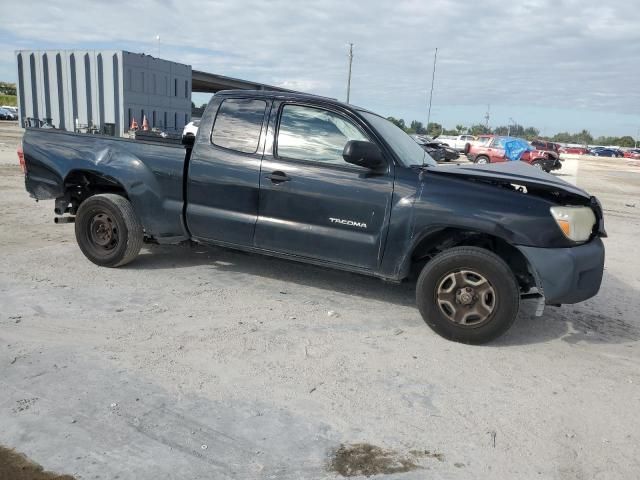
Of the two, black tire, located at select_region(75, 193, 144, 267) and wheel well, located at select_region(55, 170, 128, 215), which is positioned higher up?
wheel well, located at select_region(55, 170, 128, 215)

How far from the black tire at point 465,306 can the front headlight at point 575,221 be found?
506 millimetres

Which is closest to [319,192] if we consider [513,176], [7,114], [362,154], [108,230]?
[362,154]

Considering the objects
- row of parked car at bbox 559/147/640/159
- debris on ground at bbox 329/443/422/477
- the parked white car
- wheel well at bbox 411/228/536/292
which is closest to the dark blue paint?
wheel well at bbox 411/228/536/292

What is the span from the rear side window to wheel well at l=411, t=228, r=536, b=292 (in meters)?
1.77

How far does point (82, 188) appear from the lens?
5.93 m

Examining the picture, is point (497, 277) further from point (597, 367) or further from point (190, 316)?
point (190, 316)

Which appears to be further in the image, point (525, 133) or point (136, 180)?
point (525, 133)

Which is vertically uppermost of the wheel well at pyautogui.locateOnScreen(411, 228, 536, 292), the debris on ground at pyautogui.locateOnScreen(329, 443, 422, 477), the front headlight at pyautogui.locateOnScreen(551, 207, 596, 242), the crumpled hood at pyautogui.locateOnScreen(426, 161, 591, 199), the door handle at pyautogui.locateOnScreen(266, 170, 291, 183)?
the crumpled hood at pyautogui.locateOnScreen(426, 161, 591, 199)

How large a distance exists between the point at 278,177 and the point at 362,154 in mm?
842

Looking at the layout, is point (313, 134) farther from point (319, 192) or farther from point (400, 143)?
point (400, 143)

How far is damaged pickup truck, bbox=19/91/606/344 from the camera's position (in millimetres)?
4062

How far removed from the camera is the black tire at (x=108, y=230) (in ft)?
17.7

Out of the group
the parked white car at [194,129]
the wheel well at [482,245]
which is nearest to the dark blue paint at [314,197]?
the wheel well at [482,245]

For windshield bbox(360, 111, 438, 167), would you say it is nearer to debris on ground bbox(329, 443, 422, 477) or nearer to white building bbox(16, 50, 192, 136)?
→ debris on ground bbox(329, 443, 422, 477)
